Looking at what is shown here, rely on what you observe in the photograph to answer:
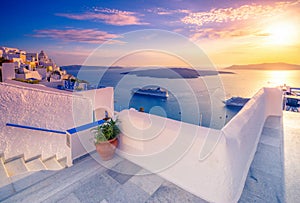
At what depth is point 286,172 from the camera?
2139 mm

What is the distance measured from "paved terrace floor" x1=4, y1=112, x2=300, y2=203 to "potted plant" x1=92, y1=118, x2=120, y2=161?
0.15m

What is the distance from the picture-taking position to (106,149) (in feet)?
7.80

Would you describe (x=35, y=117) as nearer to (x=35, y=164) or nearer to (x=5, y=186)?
(x=35, y=164)

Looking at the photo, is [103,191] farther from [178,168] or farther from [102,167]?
[178,168]

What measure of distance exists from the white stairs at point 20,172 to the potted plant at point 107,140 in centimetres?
81

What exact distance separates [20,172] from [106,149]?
1.98 metres

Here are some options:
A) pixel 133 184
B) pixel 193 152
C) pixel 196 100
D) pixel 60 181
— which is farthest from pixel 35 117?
pixel 196 100

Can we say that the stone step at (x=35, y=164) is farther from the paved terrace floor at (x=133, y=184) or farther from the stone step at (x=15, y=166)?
the paved terrace floor at (x=133, y=184)

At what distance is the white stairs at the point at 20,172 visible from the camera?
7.03ft

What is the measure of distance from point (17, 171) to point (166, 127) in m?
3.17

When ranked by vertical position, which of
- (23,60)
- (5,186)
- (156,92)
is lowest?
(5,186)

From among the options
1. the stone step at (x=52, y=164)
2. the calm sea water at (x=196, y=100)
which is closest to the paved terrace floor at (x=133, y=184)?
the stone step at (x=52, y=164)

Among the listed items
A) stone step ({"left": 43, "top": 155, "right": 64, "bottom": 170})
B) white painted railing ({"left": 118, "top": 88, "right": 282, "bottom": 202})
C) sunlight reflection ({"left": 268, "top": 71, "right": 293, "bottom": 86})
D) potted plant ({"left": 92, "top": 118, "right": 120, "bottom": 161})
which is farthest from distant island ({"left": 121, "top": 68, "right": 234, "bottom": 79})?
white painted railing ({"left": 118, "top": 88, "right": 282, "bottom": 202})

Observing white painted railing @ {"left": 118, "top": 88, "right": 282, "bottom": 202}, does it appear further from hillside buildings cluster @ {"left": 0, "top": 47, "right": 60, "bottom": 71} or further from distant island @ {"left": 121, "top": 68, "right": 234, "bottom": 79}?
hillside buildings cluster @ {"left": 0, "top": 47, "right": 60, "bottom": 71}
